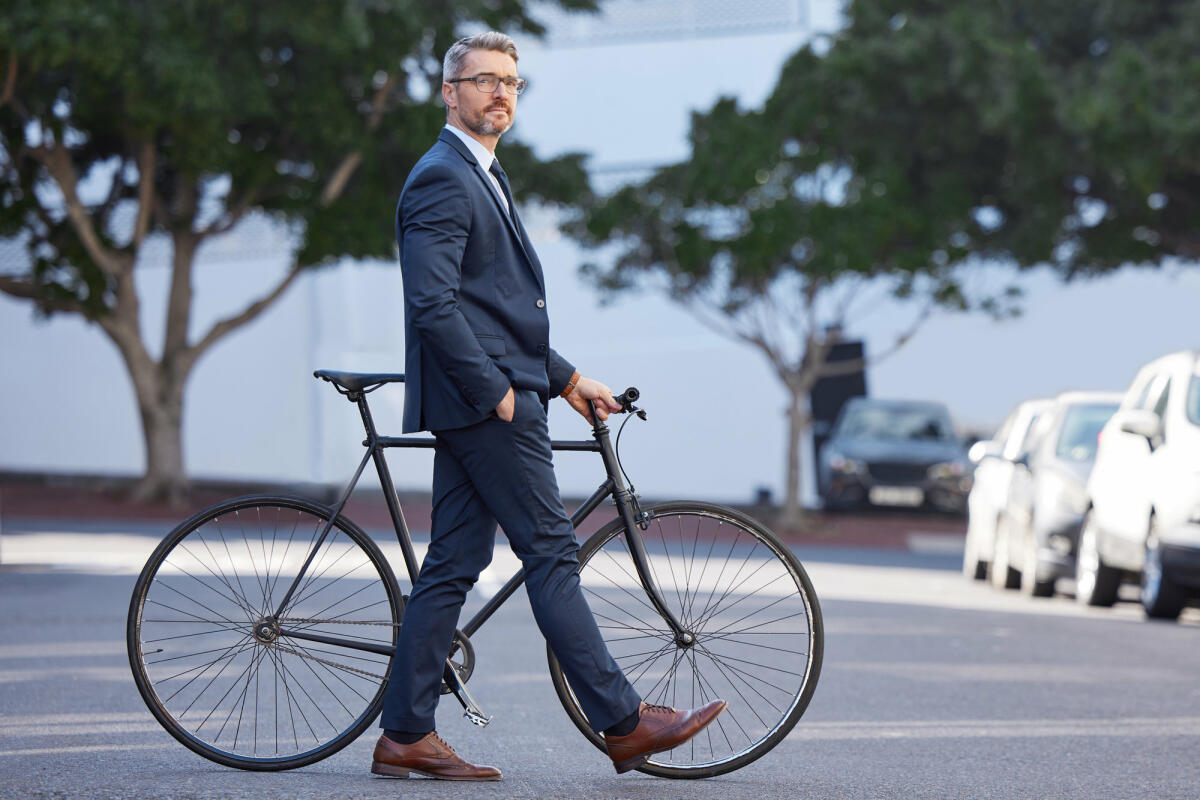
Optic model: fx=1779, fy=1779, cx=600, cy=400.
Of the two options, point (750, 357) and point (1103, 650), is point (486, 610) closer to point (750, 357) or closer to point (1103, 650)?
point (1103, 650)

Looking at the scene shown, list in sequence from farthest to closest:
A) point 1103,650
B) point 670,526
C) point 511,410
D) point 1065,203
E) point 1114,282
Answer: point 1114,282 < point 1065,203 < point 1103,650 < point 670,526 < point 511,410

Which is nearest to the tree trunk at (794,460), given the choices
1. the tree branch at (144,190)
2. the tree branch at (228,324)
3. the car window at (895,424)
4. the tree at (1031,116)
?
the car window at (895,424)

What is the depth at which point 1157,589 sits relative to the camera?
38.1ft

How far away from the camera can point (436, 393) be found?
465cm

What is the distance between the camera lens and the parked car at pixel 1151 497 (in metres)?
11.2

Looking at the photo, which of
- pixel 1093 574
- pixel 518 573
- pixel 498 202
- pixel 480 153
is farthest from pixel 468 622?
pixel 1093 574

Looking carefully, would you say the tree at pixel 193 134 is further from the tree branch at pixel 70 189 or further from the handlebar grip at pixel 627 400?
the handlebar grip at pixel 627 400

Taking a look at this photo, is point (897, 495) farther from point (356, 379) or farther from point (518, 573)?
point (356, 379)

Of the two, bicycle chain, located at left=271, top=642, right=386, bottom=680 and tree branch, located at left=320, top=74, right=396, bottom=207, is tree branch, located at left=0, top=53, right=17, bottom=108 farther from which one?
bicycle chain, located at left=271, top=642, right=386, bottom=680

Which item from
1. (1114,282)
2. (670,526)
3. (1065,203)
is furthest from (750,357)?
(670,526)

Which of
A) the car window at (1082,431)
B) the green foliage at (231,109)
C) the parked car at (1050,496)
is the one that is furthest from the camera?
the green foliage at (231,109)

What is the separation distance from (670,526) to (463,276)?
92 centimetres

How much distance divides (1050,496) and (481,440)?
395 inches

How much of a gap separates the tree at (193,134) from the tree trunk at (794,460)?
14.1ft
